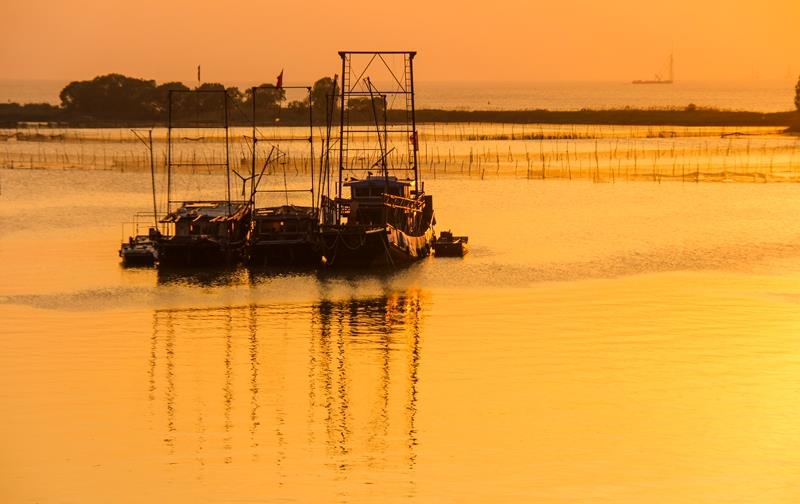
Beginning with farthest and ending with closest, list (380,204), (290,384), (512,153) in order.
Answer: (512,153)
(380,204)
(290,384)

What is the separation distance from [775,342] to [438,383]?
44.6ft

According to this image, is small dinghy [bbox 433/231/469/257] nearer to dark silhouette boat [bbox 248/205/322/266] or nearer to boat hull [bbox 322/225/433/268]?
boat hull [bbox 322/225/433/268]

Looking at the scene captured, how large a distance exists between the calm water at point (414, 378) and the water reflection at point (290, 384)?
0.12m

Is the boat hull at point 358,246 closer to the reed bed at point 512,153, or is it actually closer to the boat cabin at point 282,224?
the boat cabin at point 282,224

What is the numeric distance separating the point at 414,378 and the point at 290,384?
13.2ft

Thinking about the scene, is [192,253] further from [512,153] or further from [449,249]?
[512,153]

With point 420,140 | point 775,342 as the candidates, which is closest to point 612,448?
point 775,342

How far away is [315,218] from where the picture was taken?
70062 millimetres

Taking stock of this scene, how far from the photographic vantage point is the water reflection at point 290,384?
37.0m

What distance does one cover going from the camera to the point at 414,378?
45500 millimetres

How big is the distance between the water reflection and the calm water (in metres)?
0.12

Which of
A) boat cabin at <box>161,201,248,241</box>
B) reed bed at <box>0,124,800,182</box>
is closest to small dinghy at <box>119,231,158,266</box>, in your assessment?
boat cabin at <box>161,201,248,241</box>

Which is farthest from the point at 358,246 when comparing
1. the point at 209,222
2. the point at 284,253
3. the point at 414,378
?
the point at 414,378

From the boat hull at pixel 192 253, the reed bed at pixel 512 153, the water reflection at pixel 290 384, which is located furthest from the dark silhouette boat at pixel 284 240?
the reed bed at pixel 512 153
